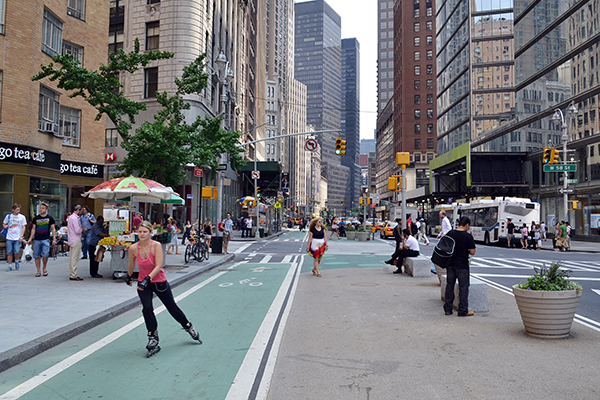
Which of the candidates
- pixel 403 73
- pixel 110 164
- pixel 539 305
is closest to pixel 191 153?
pixel 539 305

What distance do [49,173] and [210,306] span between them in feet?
46.3

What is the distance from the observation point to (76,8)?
25.2 m

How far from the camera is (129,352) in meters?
6.77

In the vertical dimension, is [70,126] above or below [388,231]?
above

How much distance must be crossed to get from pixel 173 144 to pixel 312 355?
12.9m

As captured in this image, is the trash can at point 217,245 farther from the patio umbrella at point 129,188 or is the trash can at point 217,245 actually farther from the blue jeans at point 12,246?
the blue jeans at point 12,246

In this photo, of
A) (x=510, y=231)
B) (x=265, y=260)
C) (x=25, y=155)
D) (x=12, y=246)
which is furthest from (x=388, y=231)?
(x=12, y=246)

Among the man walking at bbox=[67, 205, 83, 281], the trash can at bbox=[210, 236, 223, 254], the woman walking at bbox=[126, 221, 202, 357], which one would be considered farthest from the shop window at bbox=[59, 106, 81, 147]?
the woman walking at bbox=[126, 221, 202, 357]

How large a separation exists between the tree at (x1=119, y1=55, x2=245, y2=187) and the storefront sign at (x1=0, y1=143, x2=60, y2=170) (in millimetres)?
3561

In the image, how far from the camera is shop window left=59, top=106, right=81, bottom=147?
24.0 m

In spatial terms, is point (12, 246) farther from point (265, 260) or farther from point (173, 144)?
point (265, 260)

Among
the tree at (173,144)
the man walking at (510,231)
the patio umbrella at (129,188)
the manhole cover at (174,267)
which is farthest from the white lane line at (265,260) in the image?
the man walking at (510,231)

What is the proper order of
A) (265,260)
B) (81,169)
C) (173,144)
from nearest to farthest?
(173,144), (265,260), (81,169)

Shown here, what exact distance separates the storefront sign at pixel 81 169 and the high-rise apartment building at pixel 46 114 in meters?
0.05
